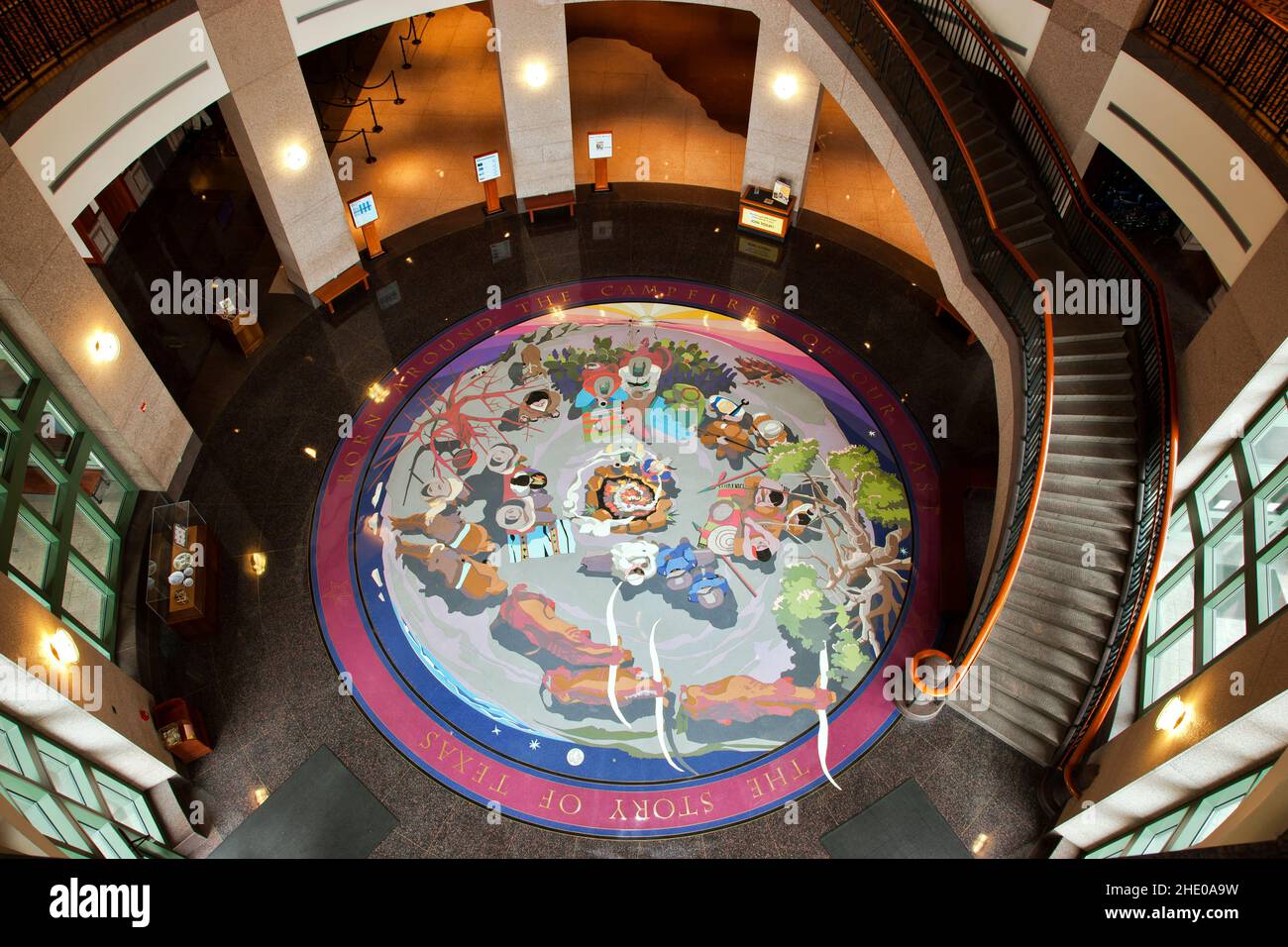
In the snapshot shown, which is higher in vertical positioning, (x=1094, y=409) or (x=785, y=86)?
(x=785, y=86)

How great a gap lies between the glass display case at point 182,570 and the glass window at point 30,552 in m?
1.23

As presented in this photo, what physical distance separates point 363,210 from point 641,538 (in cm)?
691

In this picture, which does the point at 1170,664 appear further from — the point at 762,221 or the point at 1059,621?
the point at 762,221

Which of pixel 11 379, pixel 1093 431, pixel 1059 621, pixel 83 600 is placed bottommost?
pixel 1059 621

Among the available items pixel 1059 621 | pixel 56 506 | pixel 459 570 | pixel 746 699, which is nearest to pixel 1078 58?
pixel 1059 621

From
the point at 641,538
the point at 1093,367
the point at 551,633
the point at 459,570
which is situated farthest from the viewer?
the point at 641,538

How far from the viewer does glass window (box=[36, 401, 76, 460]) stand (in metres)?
9.61

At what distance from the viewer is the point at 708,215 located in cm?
1530

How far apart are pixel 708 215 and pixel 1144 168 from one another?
7.17m

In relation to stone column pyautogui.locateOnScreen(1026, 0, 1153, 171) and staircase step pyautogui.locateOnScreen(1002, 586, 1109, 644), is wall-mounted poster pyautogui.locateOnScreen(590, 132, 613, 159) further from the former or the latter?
staircase step pyautogui.locateOnScreen(1002, 586, 1109, 644)

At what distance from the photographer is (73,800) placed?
8094 mm

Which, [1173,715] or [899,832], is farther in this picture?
[899,832]
